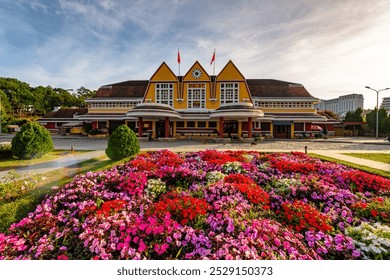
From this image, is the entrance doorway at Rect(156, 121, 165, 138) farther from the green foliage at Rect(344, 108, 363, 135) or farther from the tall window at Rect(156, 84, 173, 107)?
the green foliage at Rect(344, 108, 363, 135)

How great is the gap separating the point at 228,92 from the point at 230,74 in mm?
3106

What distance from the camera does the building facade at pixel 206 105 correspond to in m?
29.2

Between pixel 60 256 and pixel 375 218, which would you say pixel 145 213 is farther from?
pixel 375 218

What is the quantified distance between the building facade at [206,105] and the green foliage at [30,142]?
17328 millimetres

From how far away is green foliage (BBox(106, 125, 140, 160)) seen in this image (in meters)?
9.59

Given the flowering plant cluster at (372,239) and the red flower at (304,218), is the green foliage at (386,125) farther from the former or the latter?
the red flower at (304,218)

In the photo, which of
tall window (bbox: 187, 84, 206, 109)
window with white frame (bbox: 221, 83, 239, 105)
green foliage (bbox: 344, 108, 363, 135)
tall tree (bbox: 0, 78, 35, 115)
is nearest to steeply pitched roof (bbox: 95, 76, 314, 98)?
window with white frame (bbox: 221, 83, 239, 105)

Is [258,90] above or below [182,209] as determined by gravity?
above

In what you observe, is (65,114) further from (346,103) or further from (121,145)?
(346,103)

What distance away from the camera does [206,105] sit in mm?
30828

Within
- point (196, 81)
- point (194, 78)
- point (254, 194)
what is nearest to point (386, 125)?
point (196, 81)

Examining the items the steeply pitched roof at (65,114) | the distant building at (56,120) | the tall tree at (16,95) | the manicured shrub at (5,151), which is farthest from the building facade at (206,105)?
the tall tree at (16,95)

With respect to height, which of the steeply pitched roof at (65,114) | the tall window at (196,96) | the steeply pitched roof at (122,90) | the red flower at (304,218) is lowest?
the red flower at (304,218)

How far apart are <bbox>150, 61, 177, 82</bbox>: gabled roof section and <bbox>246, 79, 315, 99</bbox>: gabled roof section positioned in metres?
15.1
